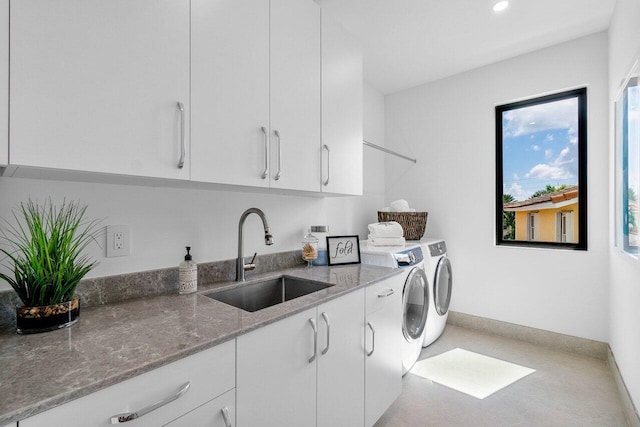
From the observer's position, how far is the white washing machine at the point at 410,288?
206cm

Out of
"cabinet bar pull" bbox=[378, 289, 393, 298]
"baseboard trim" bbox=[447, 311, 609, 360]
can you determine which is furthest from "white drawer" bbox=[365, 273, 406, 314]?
"baseboard trim" bbox=[447, 311, 609, 360]

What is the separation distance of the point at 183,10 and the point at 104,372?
3.90 feet

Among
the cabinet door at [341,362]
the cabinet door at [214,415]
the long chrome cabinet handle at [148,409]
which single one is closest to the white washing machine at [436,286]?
the cabinet door at [341,362]

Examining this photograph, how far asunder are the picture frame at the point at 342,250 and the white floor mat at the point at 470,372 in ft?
3.40

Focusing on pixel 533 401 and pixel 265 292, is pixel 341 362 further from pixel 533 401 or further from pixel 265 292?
pixel 533 401

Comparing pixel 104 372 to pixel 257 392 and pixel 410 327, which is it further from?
pixel 410 327

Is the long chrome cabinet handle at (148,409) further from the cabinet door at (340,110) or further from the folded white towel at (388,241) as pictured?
the folded white towel at (388,241)

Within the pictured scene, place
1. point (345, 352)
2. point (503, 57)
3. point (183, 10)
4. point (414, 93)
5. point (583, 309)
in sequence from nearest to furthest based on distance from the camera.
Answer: point (183, 10)
point (345, 352)
point (583, 309)
point (503, 57)
point (414, 93)

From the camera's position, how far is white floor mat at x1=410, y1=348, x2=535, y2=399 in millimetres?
2064

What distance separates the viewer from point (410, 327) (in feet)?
7.33

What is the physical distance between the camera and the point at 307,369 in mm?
1165

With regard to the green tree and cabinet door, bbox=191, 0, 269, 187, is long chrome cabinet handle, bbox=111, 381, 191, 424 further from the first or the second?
the green tree

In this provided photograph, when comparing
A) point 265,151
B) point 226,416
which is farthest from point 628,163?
point 226,416

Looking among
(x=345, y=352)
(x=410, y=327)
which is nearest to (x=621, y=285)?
(x=410, y=327)
